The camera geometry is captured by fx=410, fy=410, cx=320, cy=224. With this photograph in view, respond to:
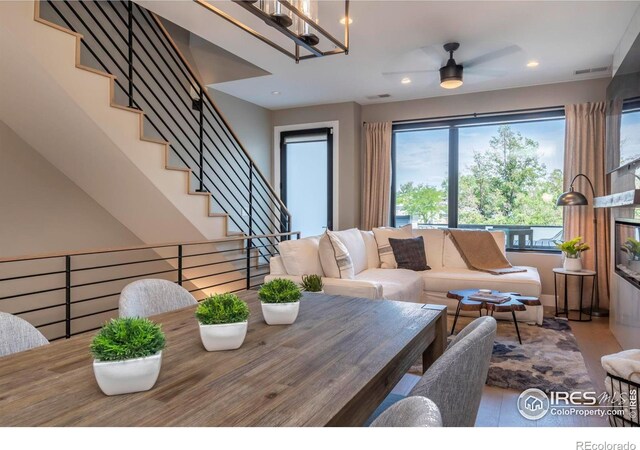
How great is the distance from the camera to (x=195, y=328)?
4.63 ft

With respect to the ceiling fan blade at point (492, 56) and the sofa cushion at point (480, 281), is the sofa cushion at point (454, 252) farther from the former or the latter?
the ceiling fan blade at point (492, 56)

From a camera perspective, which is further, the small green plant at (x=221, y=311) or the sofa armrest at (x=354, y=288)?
the sofa armrest at (x=354, y=288)

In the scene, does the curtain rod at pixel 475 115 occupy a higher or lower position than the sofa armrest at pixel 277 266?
higher

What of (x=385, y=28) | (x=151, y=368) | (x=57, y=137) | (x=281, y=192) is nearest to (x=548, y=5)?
(x=385, y=28)

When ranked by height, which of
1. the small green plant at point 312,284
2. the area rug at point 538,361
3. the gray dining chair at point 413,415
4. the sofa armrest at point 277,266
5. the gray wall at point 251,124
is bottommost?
the area rug at point 538,361

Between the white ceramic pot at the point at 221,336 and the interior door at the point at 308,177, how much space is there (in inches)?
199

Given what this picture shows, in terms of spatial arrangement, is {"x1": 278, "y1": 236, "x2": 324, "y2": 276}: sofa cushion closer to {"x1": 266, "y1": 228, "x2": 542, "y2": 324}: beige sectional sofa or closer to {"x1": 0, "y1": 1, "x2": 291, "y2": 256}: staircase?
{"x1": 266, "y1": 228, "x2": 542, "y2": 324}: beige sectional sofa

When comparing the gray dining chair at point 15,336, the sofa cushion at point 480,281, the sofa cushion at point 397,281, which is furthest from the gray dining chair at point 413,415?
the sofa cushion at point 480,281

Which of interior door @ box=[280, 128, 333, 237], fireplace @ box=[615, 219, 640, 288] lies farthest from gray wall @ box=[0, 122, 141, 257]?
fireplace @ box=[615, 219, 640, 288]

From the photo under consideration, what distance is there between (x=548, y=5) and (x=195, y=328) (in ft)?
11.1

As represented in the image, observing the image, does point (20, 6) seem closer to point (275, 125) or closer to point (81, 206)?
point (81, 206)

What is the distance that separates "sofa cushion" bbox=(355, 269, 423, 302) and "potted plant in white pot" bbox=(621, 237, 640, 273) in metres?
1.82

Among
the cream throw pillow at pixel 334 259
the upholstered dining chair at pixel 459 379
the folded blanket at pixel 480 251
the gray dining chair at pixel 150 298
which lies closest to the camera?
the upholstered dining chair at pixel 459 379

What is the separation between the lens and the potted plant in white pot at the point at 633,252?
3.07m
